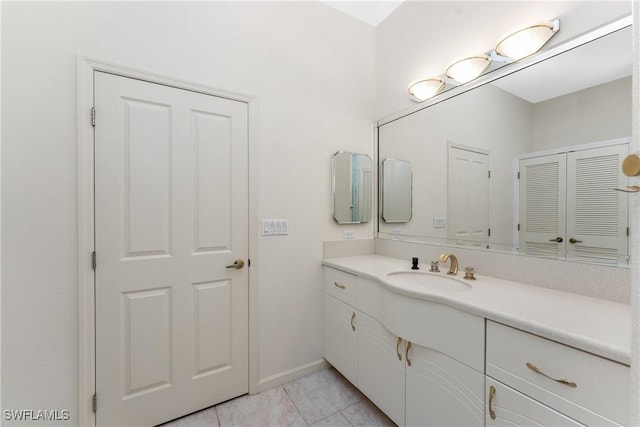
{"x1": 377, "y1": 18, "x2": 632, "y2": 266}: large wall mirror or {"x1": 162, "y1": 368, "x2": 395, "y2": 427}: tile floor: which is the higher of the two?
{"x1": 377, "y1": 18, "x2": 632, "y2": 266}: large wall mirror

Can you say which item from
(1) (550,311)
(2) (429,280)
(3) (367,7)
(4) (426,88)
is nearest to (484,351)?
(1) (550,311)

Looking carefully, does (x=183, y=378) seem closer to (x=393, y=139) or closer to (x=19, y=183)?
(x=19, y=183)

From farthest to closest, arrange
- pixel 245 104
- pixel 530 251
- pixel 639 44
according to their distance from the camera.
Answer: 1. pixel 245 104
2. pixel 530 251
3. pixel 639 44

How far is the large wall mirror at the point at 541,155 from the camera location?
1.07 m

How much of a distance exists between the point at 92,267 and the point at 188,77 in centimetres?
122

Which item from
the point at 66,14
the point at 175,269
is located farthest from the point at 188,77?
the point at 175,269

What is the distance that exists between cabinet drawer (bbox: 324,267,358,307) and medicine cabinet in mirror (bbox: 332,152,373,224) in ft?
1.44

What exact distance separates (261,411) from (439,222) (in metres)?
1.71

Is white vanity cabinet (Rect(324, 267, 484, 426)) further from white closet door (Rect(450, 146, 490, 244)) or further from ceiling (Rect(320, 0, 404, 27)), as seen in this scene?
ceiling (Rect(320, 0, 404, 27))

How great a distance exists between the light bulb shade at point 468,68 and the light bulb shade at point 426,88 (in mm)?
100

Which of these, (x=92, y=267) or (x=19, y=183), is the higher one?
(x=19, y=183)

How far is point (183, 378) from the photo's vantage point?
1.56 m

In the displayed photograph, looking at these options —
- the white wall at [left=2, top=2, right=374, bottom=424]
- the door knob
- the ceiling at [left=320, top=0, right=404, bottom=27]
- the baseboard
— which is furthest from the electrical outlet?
the ceiling at [left=320, top=0, right=404, bottom=27]

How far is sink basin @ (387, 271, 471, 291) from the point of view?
4.78 ft
